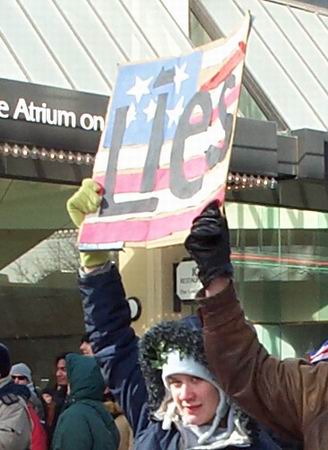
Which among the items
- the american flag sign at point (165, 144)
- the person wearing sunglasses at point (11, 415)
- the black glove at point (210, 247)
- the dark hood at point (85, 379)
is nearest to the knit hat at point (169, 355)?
the american flag sign at point (165, 144)

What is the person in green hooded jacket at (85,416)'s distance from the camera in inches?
229

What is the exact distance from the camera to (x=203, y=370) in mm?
3033

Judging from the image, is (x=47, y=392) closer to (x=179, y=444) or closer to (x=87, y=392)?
(x=87, y=392)

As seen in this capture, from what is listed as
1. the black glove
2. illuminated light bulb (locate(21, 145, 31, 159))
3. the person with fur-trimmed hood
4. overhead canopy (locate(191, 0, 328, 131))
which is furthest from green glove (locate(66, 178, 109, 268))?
overhead canopy (locate(191, 0, 328, 131))

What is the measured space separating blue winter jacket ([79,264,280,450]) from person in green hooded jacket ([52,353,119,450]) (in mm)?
2496

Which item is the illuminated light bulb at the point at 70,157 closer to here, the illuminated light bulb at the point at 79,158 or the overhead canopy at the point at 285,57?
the illuminated light bulb at the point at 79,158

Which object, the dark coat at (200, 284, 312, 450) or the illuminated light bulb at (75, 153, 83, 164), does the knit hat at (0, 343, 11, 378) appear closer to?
the dark coat at (200, 284, 312, 450)

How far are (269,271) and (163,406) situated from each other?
9436 mm

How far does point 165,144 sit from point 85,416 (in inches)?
116

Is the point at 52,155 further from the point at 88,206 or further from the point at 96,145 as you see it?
the point at 88,206

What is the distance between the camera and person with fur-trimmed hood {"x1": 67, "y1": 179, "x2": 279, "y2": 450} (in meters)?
3.00

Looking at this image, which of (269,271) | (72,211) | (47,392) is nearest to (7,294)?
(47,392)

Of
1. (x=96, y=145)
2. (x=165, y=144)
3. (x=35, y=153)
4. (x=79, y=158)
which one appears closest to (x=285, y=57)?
(x=96, y=145)

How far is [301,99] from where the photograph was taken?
40.9ft
